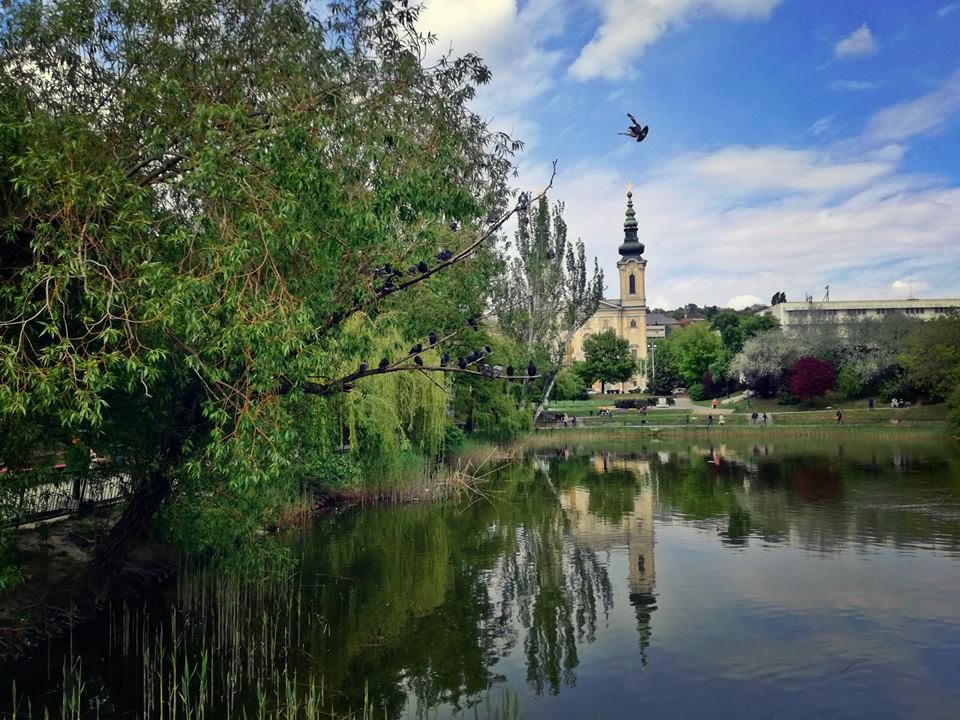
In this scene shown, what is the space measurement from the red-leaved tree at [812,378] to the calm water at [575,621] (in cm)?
4384

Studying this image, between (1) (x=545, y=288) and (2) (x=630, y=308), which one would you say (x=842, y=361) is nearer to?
(1) (x=545, y=288)

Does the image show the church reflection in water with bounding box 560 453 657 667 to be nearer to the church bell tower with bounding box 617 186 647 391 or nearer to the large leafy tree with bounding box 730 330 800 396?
the large leafy tree with bounding box 730 330 800 396

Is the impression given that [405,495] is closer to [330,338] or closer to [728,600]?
[728,600]

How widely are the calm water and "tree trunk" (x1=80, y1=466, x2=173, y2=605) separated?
2.36 ft

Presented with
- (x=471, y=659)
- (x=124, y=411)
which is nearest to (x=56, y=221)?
(x=124, y=411)

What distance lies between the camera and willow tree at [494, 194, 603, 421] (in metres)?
47.2

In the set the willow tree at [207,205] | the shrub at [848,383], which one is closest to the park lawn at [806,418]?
the shrub at [848,383]

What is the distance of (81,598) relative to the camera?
1339cm

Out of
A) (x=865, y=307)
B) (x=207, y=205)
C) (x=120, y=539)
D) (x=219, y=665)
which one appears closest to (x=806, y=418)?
(x=120, y=539)

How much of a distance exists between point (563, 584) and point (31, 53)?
13562 millimetres

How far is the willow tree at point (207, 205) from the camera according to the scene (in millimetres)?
8398

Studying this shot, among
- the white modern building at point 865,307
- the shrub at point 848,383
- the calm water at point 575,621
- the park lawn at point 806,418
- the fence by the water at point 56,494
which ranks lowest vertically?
the calm water at point 575,621

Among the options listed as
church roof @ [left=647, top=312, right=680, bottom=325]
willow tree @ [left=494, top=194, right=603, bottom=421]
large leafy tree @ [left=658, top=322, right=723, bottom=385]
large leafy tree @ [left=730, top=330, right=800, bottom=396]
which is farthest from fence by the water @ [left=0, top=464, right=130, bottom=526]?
church roof @ [left=647, top=312, right=680, bottom=325]

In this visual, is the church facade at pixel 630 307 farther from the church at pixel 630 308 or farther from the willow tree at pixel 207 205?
the willow tree at pixel 207 205
